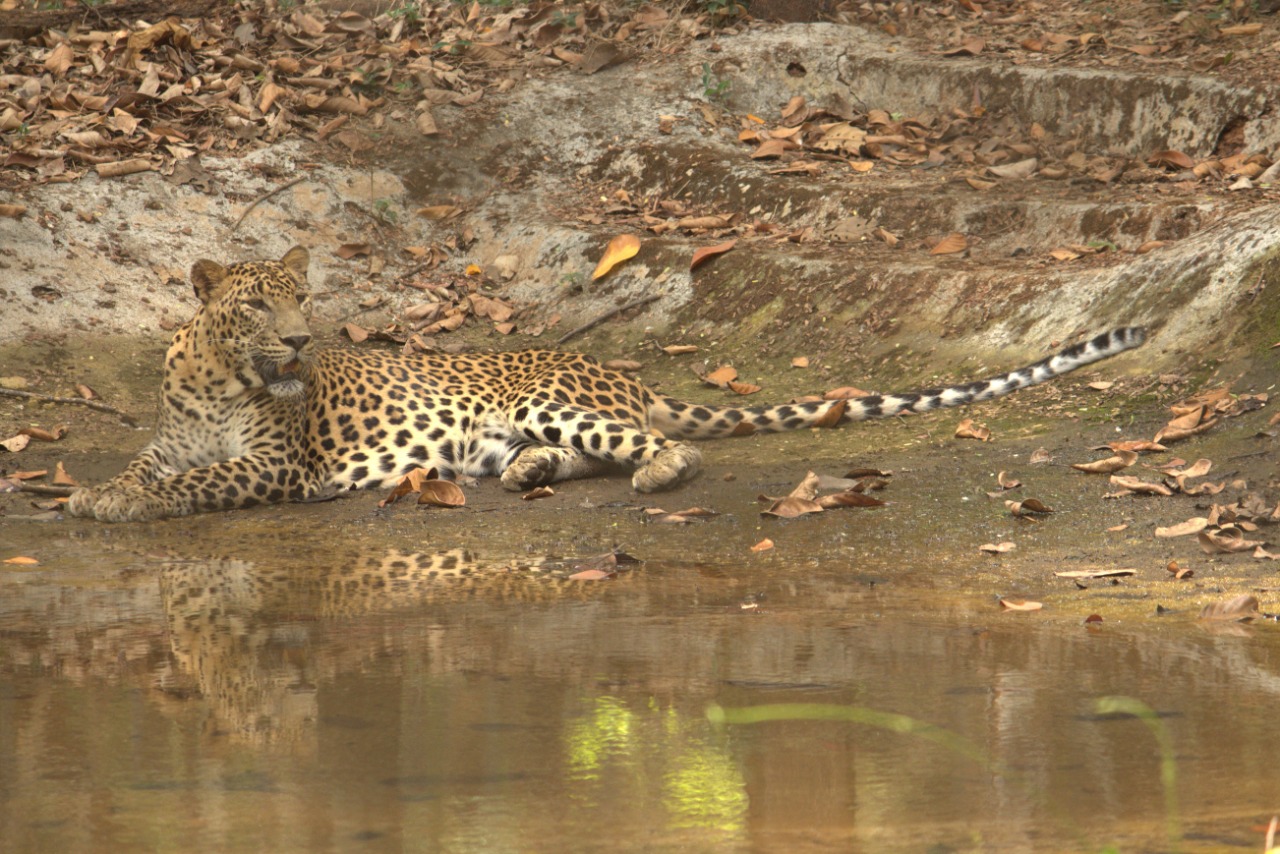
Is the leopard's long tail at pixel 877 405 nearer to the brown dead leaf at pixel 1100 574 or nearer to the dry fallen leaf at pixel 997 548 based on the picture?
the dry fallen leaf at pixel 997 548

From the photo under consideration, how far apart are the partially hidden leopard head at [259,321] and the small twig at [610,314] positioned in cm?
288

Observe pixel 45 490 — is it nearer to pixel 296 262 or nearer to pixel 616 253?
pixel 296 262

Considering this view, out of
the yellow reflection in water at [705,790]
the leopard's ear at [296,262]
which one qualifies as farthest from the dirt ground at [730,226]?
the yellow reflection in water at [705,790]

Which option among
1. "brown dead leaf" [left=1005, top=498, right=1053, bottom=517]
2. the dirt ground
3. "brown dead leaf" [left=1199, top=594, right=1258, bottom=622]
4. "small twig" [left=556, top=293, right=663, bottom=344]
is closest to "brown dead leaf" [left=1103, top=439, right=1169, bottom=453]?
the dirt ground

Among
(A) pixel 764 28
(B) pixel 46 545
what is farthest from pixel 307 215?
(B) pixel 46 545

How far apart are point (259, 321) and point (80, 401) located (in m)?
1.96

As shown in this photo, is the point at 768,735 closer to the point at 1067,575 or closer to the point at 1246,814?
the point at 1246,814

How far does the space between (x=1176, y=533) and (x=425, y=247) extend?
6972 millimetres

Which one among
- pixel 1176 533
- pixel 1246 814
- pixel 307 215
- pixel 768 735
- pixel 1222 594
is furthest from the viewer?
pixel 307 215

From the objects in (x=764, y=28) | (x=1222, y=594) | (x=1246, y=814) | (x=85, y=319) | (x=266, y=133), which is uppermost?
(x=764, y=28)

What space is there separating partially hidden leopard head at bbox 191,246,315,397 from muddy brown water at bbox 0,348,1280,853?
1.14m

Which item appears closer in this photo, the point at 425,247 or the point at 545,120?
the point at 425,247

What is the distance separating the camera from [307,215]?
11258mm

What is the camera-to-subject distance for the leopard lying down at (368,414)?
7.55 meters
